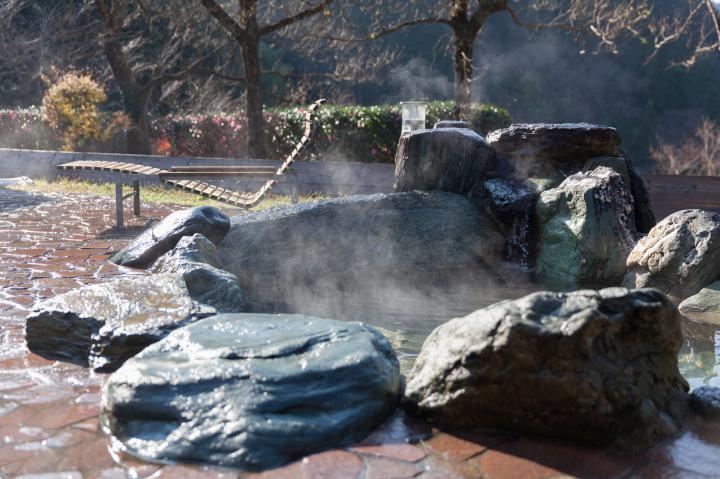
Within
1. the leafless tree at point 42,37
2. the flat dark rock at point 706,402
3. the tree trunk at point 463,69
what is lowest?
the flat dark rock at point 706,402

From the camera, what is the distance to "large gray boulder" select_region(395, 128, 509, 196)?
24.4ft

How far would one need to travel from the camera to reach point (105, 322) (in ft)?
13.1

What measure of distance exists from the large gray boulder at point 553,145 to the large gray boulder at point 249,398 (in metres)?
4.84

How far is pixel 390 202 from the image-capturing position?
715 centimetres

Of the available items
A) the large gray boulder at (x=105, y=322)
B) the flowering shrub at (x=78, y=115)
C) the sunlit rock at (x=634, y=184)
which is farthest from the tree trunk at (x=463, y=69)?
the large gray boulder at (x=105, y=322)

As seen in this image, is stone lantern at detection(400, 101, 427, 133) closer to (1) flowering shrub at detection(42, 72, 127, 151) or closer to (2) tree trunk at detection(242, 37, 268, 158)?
(2) tree trunk at detection(242, 37, 268, 158)

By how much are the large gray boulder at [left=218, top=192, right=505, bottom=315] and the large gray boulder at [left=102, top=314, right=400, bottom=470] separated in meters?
2.98

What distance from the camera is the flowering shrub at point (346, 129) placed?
14281 millimetres

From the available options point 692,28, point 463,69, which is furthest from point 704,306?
point 692,28

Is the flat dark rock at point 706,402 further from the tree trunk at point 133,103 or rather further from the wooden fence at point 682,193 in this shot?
the tree trunk at point 133,103

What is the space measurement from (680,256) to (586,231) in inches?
33.2

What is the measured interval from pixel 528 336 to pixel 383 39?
24457 millimetres

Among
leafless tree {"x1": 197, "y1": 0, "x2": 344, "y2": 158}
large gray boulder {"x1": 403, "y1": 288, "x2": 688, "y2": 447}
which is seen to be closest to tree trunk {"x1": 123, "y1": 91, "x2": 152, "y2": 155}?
leafless tree {"x1": 197, "y1": 0, "x2": 344, "y2": 158}

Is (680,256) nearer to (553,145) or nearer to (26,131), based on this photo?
(553,145)
